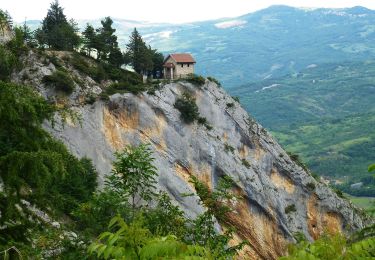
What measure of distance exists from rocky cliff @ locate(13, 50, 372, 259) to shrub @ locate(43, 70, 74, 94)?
0.77 meters

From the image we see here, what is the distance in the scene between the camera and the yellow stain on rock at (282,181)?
69.7m

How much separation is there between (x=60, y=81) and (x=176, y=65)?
28799mm

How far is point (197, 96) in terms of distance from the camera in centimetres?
6694

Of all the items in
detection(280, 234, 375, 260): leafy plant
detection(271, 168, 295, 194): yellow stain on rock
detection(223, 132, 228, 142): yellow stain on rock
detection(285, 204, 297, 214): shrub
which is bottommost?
detection(285, 204, 297, 214): shrub

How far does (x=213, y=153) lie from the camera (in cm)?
6250

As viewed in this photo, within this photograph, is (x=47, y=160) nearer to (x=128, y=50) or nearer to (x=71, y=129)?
(x=71, y=129)

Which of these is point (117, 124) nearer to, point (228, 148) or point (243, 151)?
point (228, 148)

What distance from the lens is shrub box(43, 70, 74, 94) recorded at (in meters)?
51.8

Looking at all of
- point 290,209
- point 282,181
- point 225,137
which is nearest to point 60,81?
point 225,137

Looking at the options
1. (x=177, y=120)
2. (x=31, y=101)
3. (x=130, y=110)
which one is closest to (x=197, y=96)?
(x=177, y=120)

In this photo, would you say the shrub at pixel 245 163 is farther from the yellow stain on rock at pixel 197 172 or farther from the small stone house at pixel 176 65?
the small stone house at pixel 176 65

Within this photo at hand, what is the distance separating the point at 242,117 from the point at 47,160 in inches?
2372

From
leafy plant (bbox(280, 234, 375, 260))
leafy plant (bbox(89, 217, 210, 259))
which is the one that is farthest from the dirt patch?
leafy plant (bbox(89, 217, 210, 259))

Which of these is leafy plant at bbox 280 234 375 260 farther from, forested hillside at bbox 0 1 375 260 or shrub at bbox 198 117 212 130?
shrub at bbox 198 117 212 130
